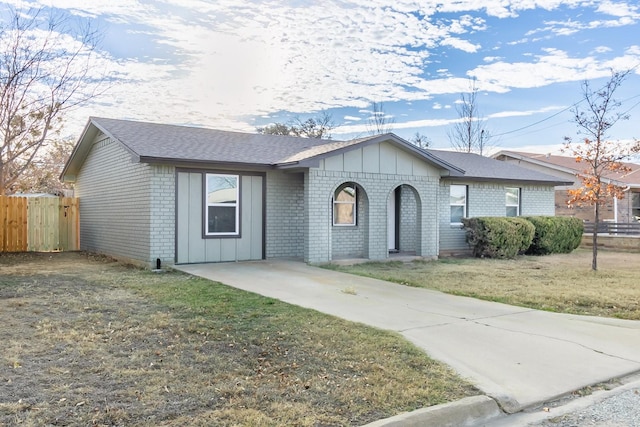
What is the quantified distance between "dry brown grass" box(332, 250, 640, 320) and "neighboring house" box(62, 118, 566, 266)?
66.4 inches

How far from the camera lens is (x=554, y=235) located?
1761cm

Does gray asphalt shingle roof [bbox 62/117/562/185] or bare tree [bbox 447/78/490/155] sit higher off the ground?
bare tree [bbox 447/78/490/155]

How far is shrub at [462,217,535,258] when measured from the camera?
15797 millimetres

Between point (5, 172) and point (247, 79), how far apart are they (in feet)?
35.7

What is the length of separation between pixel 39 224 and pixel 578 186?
81.2ft

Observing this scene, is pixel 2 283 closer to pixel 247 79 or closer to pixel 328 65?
pixel 247 79

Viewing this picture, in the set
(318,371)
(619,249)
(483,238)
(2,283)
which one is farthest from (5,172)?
(619,249)

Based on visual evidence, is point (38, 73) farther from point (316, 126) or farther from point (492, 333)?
point (316, 126)

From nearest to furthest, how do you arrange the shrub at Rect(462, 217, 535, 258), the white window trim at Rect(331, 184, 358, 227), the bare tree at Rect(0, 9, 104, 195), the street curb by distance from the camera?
1. the street curb
2. the white window trim at Rect(331, 184, 358, 227)
3. the shrub at Rect(462, 217, 535, 258)
4. the bare tree at Rect(0, 9, 104, 195)

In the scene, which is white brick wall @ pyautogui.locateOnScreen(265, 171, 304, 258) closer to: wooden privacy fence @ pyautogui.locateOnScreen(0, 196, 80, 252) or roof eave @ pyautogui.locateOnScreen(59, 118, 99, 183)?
roof eave @ pyautogui.locateOnScreen(59, 118, 99, 183)

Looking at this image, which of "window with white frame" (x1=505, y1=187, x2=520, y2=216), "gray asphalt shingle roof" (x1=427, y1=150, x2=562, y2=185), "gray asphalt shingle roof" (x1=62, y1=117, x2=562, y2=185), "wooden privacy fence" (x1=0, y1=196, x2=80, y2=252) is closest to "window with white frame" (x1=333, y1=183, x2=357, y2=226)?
"gray asphalt shingle roof" (x1=62, y1=117, x2=562, y2=185)

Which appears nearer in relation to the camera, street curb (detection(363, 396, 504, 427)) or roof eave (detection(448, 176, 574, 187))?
street curb (detection(363, 396, 504, 427))

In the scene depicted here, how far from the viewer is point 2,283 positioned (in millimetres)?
9867

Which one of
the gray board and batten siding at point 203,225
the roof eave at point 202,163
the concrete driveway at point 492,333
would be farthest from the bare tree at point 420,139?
the concrete driveway at point 492,333
